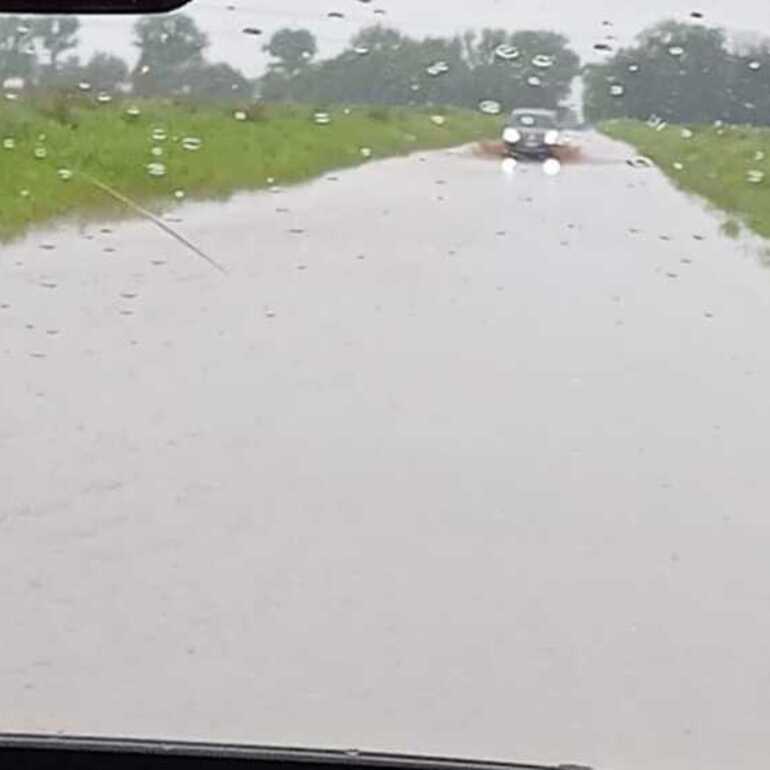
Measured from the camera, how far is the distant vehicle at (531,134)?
2.59 metres

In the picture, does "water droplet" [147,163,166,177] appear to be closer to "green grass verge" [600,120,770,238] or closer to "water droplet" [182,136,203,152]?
"water droplet" [182,136,203,152]

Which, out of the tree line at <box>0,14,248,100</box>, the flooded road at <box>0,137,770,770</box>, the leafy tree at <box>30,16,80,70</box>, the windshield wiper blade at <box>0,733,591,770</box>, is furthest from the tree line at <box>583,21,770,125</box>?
the windshield wiper blade at <box>0,733,591,770</box>

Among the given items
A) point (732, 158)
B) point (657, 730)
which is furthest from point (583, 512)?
point (732, 158)

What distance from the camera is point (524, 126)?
2.59 metres

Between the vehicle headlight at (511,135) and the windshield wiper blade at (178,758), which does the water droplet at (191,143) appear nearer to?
the vehicle headlight at (511,135)

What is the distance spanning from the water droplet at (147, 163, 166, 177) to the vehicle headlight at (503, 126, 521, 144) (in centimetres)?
45

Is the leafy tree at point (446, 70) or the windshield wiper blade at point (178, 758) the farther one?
the leafy tree at point (446, 70)

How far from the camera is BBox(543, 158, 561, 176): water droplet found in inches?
103

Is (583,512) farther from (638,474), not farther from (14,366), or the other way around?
(14,366)

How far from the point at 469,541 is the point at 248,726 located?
384mm

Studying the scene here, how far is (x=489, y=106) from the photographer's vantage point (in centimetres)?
257

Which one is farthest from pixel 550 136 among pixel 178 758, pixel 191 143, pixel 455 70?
pixel 178 758

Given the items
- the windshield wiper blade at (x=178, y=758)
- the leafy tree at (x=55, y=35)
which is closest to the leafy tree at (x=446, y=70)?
the leafy tree at (x=55, y=35)

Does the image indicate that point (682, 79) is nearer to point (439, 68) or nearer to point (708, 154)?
Result: point (708, 154)
